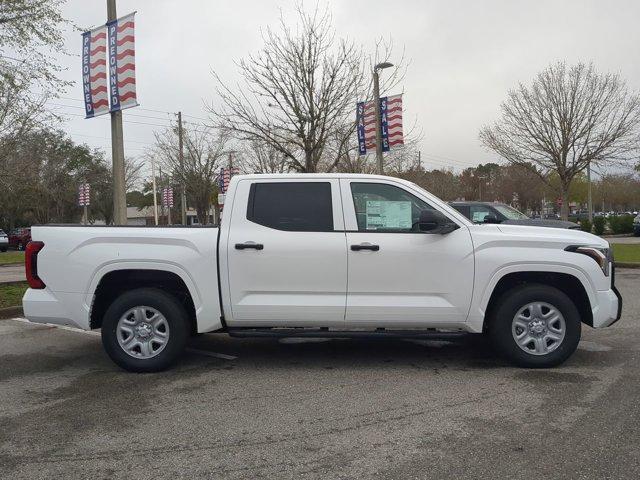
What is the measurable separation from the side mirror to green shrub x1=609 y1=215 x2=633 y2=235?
103ft

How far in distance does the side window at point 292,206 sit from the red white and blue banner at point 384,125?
35.3 feet

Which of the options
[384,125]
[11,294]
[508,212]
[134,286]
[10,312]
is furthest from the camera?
[384,125]

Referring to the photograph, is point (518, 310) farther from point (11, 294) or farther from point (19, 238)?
point (19, 238)

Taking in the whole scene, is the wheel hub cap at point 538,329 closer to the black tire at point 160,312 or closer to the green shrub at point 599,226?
the black tire at point 160,312

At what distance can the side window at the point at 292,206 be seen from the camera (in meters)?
5.64

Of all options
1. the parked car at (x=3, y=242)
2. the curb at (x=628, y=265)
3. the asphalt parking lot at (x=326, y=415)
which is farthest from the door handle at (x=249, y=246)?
the parked car at (x=3, y=242)

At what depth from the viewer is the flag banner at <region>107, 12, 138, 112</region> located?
33.3 ft

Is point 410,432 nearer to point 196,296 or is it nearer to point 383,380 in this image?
point 383,380

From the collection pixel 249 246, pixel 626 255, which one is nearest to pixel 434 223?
pixel 249 246

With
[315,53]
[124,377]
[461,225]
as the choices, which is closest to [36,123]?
[315,53]

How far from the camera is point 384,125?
18125 millimetres

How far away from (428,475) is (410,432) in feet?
2.18

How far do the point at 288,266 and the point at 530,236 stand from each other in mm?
2306

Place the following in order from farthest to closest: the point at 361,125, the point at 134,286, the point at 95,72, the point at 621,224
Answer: the point at 621,224 < the point at 361,125 < the point at 95,72 < the point at 134,286
